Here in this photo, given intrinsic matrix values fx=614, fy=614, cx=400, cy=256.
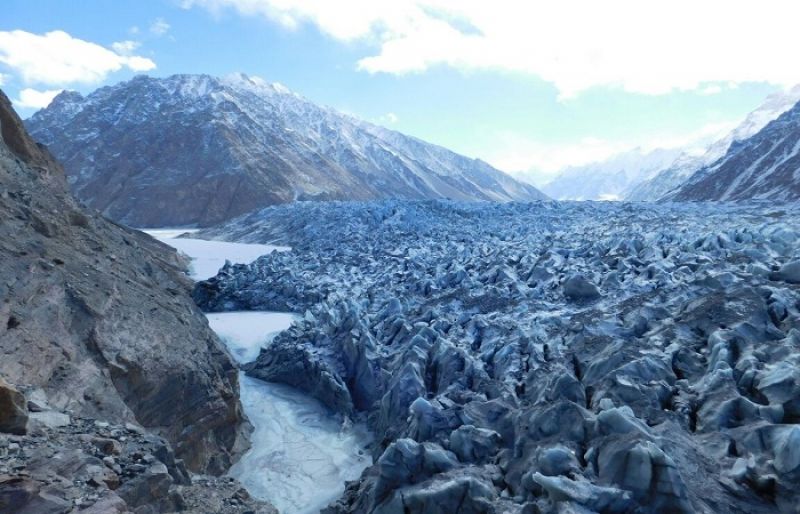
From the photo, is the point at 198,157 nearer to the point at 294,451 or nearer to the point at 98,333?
the point at 294,451

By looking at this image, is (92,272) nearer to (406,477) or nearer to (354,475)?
(354,475)

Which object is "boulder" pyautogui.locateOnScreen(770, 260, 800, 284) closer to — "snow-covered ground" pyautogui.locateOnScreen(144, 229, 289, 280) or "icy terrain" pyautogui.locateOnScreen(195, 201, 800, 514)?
"icy terrain" pyautogui.locateOnScreen(195, 201, 800, 514)

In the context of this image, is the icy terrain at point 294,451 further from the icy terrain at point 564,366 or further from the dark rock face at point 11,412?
the dark rock face at point 11,412

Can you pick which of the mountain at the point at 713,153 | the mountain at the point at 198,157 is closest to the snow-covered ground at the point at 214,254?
the mountain at the point at 198,157

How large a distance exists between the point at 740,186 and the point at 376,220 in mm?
35312

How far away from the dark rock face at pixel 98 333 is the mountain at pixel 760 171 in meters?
39.9

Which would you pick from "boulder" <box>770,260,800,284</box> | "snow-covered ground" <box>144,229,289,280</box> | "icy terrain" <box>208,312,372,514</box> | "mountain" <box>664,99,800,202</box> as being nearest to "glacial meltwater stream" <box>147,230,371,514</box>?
"icy terrain" <box>208,312,372,514</box>

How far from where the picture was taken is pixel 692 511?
16.0ft

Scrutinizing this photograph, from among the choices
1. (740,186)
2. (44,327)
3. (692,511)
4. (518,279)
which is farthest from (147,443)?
(740,186)

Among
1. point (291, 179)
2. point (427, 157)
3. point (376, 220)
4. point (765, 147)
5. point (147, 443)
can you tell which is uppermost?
point (427, 157)

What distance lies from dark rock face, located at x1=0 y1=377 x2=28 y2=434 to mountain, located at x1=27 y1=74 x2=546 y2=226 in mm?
56294

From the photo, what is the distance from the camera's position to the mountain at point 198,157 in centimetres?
6344

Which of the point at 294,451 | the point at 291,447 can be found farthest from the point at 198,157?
the point at 294,451

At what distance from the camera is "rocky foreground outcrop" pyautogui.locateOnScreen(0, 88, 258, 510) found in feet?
23.1
